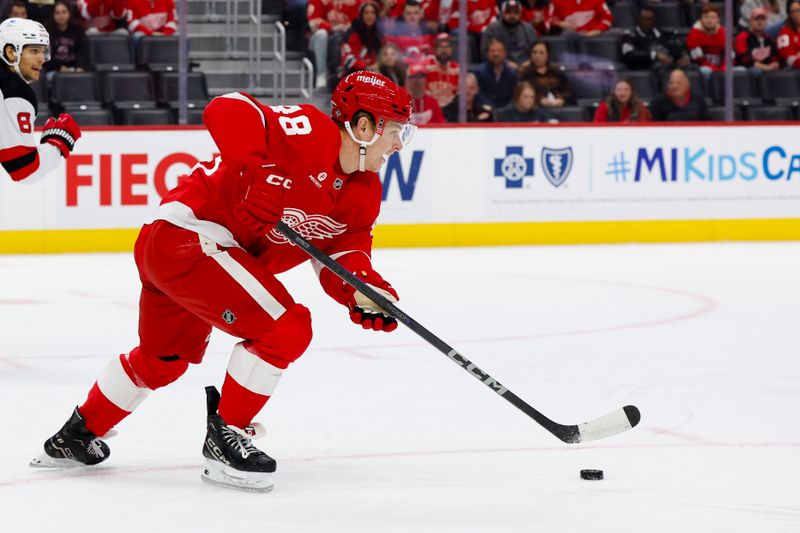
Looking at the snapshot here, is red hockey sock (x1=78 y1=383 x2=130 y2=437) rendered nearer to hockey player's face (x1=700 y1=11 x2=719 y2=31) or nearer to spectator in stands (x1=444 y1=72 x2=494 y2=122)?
spectator in stands (x1=444 y1=72 x2=494 y2=122)

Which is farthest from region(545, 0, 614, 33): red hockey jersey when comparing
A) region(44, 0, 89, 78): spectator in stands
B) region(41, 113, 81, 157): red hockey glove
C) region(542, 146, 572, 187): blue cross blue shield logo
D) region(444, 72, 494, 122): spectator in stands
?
region(41, 113, 81, 157): red hockey glove

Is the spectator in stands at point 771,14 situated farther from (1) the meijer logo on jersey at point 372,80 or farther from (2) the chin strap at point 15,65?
(1) the meijer logo on jersey at point 372,80

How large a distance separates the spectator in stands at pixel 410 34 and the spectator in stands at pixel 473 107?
35 centimetres

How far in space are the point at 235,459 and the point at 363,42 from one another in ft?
20.1

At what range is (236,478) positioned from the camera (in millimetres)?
3170

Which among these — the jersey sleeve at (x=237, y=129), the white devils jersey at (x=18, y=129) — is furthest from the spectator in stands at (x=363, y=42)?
the jersey sleeve at (x=237, y=129)

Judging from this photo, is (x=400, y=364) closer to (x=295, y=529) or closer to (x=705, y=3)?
(x=295, y=529)

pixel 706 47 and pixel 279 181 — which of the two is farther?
pixel 706 47

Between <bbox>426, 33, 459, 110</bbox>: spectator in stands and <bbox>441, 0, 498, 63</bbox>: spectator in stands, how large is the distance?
10 centimetres

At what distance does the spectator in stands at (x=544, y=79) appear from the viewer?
939 centimetres

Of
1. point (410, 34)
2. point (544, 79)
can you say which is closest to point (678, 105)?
point (544, 79)

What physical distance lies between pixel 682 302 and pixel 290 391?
107 inches

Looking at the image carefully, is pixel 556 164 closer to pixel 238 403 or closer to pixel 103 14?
pixel 103 14

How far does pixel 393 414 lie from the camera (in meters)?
4.11
